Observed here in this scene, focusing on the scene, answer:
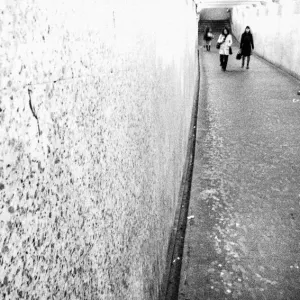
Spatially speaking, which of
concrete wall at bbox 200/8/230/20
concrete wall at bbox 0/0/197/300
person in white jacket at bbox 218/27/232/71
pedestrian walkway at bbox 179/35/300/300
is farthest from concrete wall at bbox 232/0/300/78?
concrete wall at bbox 200/8/230/20

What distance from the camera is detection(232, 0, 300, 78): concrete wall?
11.6 metres

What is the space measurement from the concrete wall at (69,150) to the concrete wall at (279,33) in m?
11.5

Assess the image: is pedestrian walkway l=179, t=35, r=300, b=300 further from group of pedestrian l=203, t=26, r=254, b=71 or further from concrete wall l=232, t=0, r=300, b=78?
group of pedestrian l=203, t=26, r=254, b=71

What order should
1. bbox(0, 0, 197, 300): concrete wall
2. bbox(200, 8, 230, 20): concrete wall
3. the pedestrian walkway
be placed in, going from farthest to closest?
bbox(200, 8, 230, 20): concrete wall, the pedestrian walkway, bbox(0, 0, 197, 300): concrete wall

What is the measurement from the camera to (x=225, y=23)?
34.3 meters

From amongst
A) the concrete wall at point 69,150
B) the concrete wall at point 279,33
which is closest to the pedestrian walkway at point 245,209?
the concrete wall at point 69,150

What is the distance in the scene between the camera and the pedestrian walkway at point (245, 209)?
239 centimetres

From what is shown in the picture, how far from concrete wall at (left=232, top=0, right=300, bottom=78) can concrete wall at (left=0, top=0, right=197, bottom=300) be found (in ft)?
37.8

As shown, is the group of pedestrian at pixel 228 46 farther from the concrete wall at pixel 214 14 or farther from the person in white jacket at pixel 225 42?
the concrete wall at pixel 214 14

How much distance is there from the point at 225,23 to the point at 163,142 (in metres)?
35.9

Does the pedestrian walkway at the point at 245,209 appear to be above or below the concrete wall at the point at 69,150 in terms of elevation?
below

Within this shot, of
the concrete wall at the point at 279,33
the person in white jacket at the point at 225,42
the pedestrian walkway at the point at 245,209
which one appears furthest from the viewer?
the person in white jacket at the point at 225,42

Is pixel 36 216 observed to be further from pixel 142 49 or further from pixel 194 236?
pixel 194 236

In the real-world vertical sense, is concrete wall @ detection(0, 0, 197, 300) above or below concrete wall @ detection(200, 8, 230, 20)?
below
